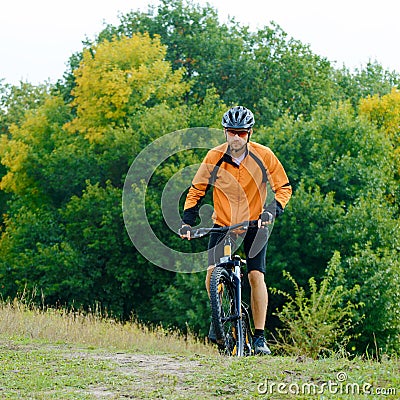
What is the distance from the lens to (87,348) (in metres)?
7.25

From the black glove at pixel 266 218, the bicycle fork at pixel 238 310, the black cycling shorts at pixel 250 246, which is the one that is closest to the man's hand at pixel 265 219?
the black glove at pixel 266 218

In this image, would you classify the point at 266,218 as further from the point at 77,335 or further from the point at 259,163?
the point at 77,335

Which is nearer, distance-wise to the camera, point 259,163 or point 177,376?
point 177,376

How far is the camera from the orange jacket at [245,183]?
6.54 meters

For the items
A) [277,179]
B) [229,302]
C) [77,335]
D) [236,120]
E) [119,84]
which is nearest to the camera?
[236,120]

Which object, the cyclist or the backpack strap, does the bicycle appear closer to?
the cyclist

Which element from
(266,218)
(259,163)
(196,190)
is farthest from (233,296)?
(259,163)

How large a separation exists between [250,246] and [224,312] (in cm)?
60

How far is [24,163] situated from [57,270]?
7.43 meters

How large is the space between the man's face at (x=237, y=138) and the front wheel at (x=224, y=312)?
1.04 meters

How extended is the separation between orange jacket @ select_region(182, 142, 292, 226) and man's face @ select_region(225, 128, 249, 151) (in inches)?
3.1

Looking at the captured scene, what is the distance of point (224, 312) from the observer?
6.56 metres

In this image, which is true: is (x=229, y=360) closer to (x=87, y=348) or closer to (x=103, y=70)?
(x=87, y=348)

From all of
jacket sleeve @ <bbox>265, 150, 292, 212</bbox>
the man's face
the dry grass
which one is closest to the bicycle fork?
jacket sleeve @ <bbox>265, 150, 292, 212</bbox>
